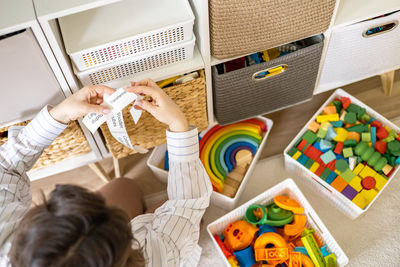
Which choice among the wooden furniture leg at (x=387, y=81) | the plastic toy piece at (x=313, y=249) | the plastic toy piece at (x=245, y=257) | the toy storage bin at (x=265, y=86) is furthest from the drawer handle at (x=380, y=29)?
the plastic toy piece at (x=245, y=257)

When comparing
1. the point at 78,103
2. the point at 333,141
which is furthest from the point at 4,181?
the point at 333,141

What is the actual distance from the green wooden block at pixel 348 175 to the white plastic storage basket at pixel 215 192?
0.30 metres

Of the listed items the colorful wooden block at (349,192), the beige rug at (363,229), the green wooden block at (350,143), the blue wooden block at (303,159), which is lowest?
the beige rug at (363,229)

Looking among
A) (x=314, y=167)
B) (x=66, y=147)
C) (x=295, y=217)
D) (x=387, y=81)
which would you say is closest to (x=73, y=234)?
(x=66, y=147)

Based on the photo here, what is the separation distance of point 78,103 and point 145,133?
0.36m

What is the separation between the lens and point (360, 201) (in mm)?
1252

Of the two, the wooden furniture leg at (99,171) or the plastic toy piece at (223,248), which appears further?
the wooden furniture leg at (99,171)

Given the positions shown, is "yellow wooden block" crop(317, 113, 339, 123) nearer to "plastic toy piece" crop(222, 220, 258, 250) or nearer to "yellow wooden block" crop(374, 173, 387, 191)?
"yellow wooden block" crop(374, 173, 387, 191)

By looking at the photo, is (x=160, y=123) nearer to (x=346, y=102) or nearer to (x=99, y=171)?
(x=99, y=171)

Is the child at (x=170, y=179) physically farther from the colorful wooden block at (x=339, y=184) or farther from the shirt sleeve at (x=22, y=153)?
the colorful wooden block at (x=339, y=184)

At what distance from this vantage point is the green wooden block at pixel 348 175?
4.24 ft

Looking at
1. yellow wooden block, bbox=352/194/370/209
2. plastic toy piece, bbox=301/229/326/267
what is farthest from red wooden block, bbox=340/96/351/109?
plastic toy piece, bbox=301/229/326/267

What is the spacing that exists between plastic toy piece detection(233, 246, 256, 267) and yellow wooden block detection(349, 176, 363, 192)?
0.43 meters

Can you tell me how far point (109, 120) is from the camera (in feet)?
3.08
